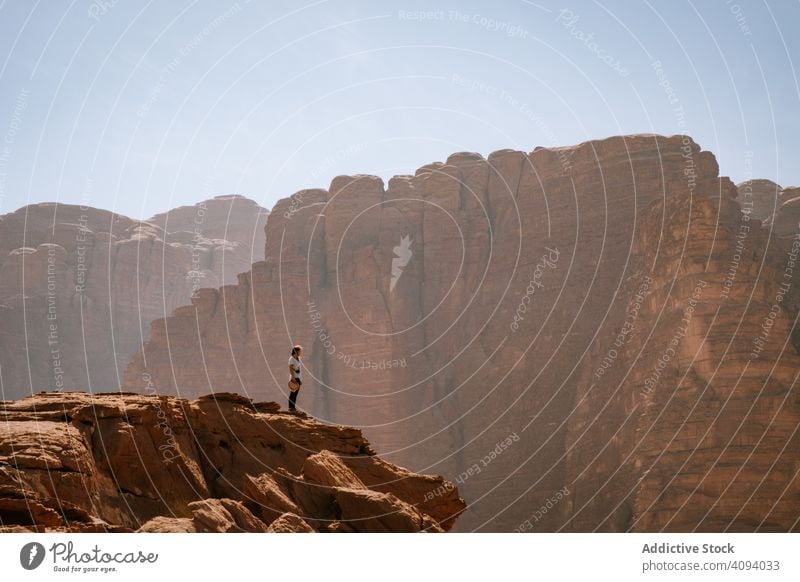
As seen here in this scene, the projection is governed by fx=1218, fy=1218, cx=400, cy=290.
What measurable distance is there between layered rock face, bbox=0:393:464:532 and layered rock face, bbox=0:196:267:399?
80.2 metres

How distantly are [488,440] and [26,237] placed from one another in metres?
74.2

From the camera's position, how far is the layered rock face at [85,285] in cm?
11094

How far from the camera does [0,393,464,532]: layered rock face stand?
19.6 m

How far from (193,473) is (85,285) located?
10238 cm

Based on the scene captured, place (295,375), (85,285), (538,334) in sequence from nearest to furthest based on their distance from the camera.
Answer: (295,375), (538,334), (85,285)

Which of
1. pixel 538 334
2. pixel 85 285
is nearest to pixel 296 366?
pixel 538 334

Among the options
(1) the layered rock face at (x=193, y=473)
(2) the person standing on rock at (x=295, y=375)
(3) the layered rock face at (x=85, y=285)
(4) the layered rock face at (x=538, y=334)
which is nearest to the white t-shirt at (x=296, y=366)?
(2) the person standing on rock at (x=295, y=375)

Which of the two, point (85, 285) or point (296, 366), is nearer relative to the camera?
point (296, 366)

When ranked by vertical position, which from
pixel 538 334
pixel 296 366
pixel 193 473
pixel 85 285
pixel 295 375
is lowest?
pixel 193 473

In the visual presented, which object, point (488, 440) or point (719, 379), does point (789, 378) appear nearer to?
point (719, 379)

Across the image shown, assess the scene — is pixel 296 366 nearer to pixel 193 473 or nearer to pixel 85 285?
pixel 193 473

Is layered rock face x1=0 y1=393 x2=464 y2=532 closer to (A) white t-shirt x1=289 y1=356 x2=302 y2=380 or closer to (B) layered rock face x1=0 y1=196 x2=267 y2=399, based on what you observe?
(A) white t-shirt x1=289 y1=356 x2=302 y2=380

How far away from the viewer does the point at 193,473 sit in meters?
23.9

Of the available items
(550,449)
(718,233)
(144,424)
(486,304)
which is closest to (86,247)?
(486,304)
